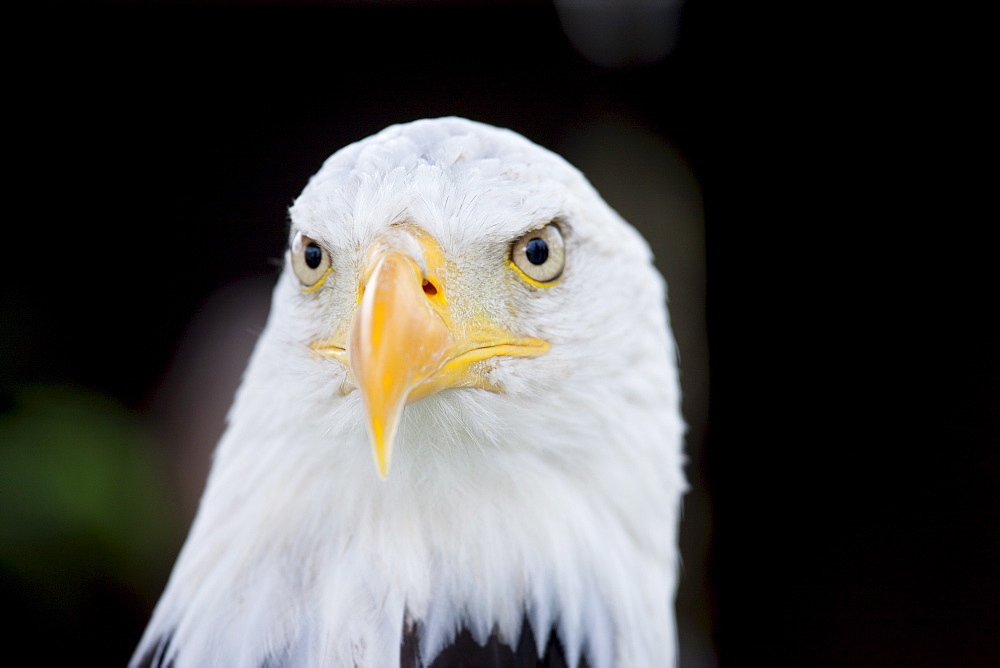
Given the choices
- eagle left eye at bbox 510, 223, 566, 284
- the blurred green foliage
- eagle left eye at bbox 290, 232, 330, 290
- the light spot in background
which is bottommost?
the blurred green foliage

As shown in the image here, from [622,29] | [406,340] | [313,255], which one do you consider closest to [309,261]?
[313,255]

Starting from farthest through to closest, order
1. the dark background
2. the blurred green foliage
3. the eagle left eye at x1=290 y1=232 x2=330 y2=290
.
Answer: the dark background
the blurred green foliage
the eagle left eye at x1=290 y1=232 x2=330 y2=290

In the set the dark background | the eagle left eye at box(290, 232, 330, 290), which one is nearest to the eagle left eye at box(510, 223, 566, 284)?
the eagle left eye at box(290, 232, 330, 290)

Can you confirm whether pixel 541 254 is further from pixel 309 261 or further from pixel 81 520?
pixel 81 520

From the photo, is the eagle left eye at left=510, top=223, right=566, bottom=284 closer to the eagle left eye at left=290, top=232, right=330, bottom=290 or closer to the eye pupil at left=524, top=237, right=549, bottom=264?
the eye pupil at left=524, top=237, right=549, bottom=264

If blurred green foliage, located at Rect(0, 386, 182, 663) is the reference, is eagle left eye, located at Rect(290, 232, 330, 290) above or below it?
above

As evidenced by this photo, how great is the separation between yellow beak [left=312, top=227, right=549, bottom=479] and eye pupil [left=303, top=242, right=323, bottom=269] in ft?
0.20

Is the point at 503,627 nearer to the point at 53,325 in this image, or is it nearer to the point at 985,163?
the point at 53,325

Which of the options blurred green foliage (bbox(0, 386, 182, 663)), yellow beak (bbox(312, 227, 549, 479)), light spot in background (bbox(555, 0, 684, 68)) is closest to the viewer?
yellow beak (bbox(312, 227, 549, 479))

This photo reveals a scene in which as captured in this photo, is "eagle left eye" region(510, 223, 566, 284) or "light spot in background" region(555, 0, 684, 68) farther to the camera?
"light spot in background" region(555, 0, 684, 68)

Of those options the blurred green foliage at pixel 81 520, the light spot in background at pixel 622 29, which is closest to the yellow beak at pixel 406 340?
the blurred green foliage at pixel 81 520

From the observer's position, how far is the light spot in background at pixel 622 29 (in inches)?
48.4

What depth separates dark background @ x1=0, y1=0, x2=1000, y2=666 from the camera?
1057 mm

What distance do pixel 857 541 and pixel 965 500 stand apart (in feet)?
0.77
